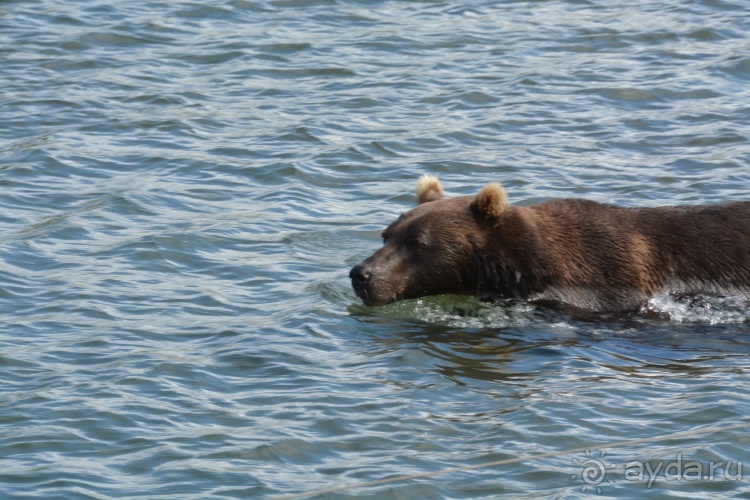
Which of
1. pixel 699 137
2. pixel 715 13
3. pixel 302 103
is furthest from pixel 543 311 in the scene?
pixel 715 13

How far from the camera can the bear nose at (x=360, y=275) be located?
33.7 ft

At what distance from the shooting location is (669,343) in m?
9.74

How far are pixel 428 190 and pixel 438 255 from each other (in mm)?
831

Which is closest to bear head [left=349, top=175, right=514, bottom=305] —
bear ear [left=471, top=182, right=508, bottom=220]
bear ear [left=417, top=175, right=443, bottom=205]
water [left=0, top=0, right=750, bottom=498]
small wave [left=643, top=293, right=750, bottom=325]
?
bear ear [left=471, top=182, right=508, bottom=220]

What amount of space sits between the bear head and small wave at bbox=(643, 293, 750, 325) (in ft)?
4.19

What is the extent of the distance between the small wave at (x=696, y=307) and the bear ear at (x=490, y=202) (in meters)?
1.37

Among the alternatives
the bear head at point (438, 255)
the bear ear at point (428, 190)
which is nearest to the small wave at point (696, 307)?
the bear head at point (438, 255)

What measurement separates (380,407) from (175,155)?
6946mm

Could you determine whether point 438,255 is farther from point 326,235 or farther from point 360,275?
point 326,235

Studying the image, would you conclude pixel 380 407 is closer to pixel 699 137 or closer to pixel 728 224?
pixel 728 224

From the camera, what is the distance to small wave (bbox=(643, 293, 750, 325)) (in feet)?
33.3

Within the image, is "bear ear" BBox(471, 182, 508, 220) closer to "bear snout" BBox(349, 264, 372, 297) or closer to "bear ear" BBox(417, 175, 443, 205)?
"bear ear" BBox(417, 175, 443, 205)

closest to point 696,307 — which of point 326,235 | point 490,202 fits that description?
point 490,202

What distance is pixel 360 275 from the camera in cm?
1027
